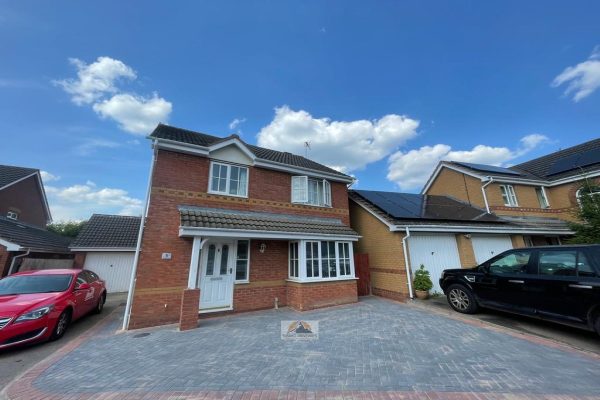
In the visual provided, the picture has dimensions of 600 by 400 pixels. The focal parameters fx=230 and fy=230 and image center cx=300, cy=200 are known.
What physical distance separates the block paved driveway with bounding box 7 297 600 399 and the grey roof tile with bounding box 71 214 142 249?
1043 cm

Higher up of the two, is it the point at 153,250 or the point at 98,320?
the point at 153,250

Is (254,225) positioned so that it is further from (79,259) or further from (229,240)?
(79,259)

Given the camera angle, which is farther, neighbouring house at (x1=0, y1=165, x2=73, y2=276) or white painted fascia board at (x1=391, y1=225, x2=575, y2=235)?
neighbouring house at (x1=0, y1=165, x2=73, y2=276)

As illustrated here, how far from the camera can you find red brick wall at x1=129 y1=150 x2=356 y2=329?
22.1 ft

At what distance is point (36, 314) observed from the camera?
5.18 meters

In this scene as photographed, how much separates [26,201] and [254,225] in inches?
866

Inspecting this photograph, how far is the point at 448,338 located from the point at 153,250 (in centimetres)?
816

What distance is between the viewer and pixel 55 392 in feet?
11.0

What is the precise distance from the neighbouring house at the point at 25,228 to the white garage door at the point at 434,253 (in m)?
17.3

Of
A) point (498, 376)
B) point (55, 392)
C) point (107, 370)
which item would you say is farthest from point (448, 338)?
point (55, 392)

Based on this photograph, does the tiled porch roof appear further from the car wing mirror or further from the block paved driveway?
the car wing mirror

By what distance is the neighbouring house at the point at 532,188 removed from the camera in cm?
A: 1369

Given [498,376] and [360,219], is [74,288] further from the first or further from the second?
[360,219]

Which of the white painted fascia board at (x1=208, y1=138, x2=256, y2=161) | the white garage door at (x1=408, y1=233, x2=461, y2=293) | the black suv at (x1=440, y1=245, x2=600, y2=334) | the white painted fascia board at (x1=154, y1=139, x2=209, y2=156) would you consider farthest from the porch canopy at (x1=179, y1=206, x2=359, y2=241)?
the black suv at (x1=440, y1=245, x2=600, y2=334)
